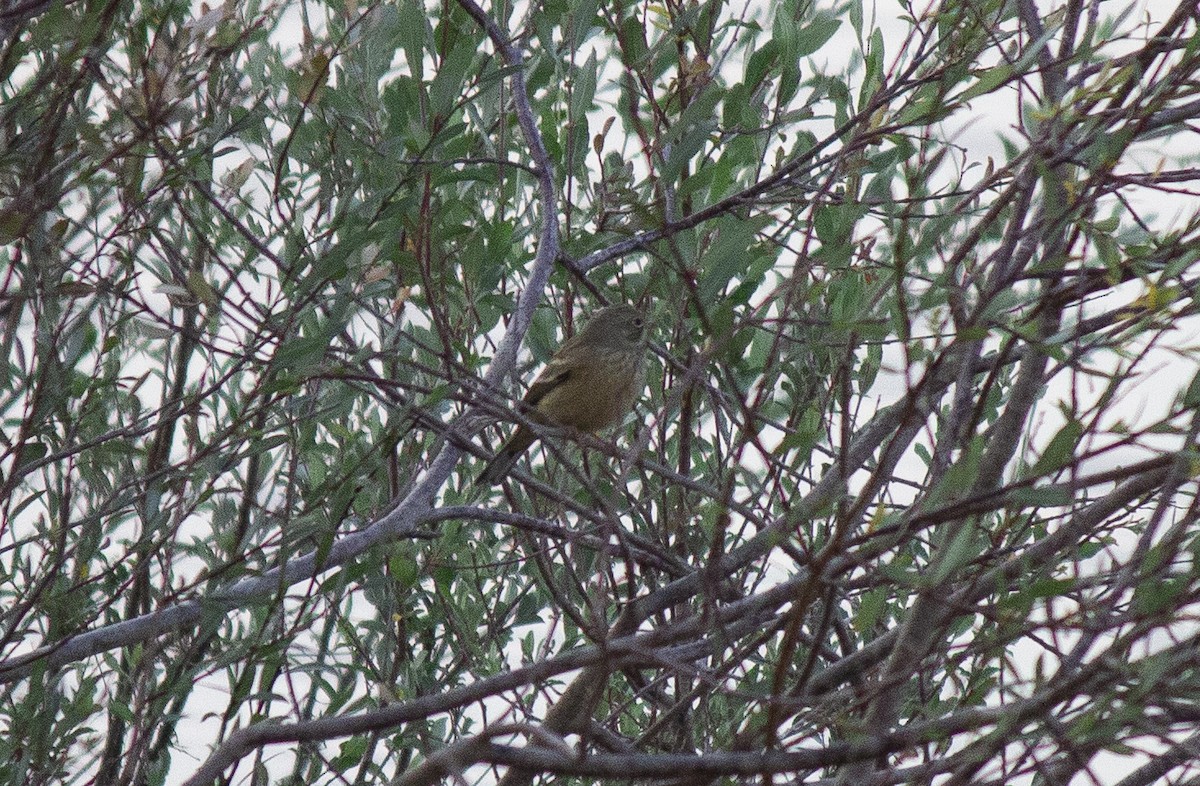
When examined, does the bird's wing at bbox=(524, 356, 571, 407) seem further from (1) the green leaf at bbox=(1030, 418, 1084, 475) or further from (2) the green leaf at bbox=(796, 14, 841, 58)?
(1) the green leaf at bbox=(1030, 418, 1084, 475)

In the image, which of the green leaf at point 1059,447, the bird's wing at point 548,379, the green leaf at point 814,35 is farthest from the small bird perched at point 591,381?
→ the green leaf at point 1059,447

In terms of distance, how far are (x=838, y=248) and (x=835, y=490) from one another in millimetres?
777

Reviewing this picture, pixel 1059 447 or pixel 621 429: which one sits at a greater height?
pixel 621 429

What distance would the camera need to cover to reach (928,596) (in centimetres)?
203

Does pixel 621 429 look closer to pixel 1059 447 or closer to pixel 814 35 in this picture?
pixel 814 35

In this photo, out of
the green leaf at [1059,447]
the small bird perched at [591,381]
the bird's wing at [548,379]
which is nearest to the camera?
the green leaf at [1059,447]

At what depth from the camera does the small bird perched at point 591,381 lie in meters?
4.37

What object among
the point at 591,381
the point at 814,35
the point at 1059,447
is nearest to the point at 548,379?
the point at 591,381

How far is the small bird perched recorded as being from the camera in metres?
4.37

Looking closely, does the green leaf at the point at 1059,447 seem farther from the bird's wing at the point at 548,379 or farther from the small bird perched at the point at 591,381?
the bird's wing at the point at 548,379

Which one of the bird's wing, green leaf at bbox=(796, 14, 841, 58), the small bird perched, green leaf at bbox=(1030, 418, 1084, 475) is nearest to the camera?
green leaf at bbox=(1030, 418, 1084, 475)

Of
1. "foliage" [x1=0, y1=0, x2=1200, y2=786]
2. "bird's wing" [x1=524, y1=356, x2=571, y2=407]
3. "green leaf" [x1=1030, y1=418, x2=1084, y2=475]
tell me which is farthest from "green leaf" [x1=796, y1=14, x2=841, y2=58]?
"green leaf" [x1=1030, y1=418, x2=1084, y2=475]

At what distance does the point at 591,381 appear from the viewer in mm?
5297

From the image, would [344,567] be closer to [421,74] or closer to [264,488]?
[421,74]
